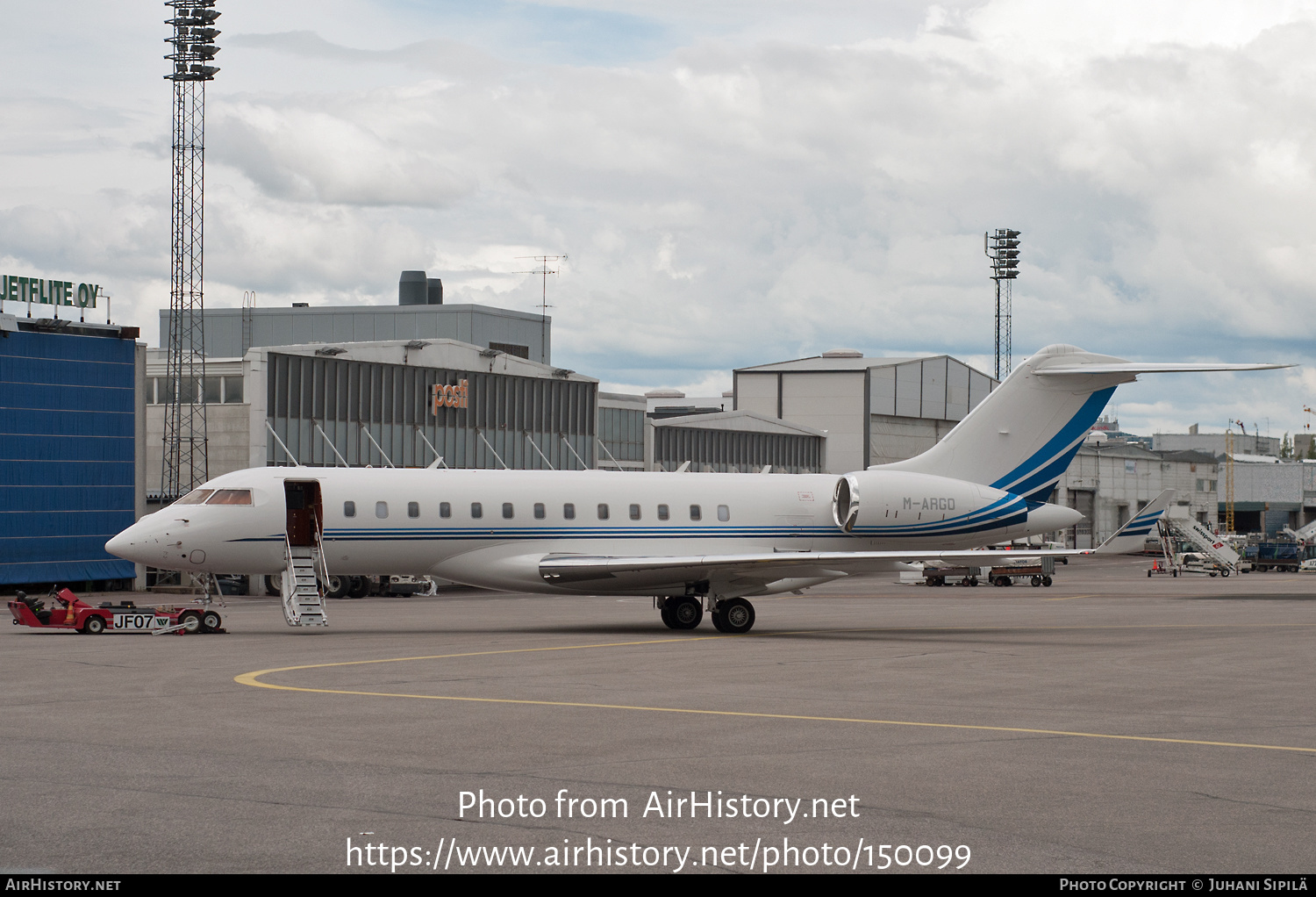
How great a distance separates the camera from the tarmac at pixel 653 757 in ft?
31.7

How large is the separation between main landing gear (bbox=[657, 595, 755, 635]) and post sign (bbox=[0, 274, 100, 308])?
33367mm

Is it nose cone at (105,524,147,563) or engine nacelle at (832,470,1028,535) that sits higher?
engine nacelle at (832,470,1028,535)

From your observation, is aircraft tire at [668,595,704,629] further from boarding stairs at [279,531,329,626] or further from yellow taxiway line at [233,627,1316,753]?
yellow taxiway line at [233,627,1316,753]

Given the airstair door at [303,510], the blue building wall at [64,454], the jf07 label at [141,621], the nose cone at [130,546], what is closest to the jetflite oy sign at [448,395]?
the blue building wall at [64,454]

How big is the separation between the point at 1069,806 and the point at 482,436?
60382 mm

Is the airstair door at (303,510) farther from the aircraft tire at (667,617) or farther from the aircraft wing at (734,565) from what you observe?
the aircraft tire at (667,617)

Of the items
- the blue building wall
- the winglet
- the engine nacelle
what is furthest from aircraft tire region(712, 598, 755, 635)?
the blue building wall

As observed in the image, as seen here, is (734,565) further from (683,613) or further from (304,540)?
(304,540)

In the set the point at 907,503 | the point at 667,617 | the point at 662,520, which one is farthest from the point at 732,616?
the point at 907,503

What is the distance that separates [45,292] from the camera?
54.4 m

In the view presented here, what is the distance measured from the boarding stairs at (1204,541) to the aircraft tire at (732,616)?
2305 inches

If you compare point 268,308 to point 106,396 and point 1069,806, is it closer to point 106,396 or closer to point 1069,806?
point 106,396

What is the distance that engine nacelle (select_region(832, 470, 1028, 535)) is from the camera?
33812 millimetres

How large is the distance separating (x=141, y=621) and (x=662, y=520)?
12.1m
